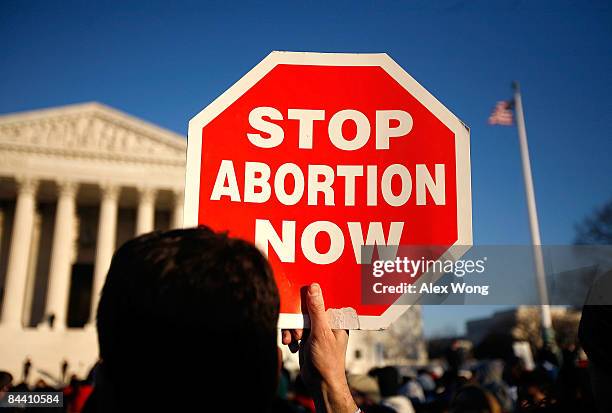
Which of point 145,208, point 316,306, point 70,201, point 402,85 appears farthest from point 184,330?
point 70,201

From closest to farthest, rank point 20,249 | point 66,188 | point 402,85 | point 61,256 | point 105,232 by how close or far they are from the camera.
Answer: point 402,85 < point 20,249 < point 61,256 < point 105,232 < point 66,188

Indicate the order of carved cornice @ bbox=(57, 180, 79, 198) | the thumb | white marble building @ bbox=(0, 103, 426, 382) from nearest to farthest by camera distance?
the thumb, white marble building @ bbox=(0, 103, 426, 382), carved cornice @ bbox=(57, 180, 79, 198)

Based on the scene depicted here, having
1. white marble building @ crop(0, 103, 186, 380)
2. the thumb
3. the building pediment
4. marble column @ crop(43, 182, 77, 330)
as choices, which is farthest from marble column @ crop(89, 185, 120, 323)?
the thumb

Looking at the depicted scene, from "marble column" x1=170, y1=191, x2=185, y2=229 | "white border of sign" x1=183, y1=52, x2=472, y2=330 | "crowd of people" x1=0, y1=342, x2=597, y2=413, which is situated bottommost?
"crowd of people" x1=0, y1=342, x2=597, y2=413

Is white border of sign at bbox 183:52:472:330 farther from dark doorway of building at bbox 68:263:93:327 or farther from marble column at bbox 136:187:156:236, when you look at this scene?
dark doorway of building at bbox 68:263:93:327

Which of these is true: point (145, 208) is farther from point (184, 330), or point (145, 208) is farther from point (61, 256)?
point (184, 330)

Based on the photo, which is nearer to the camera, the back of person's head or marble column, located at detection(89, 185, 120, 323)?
the back of person's head

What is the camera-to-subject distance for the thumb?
1.82 meters

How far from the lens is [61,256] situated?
3891 centimetres

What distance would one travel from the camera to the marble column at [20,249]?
122 ft

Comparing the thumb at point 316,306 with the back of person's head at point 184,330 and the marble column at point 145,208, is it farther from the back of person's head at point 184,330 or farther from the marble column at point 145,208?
the marble column at point 145,208

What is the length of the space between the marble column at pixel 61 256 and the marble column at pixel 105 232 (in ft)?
5.97

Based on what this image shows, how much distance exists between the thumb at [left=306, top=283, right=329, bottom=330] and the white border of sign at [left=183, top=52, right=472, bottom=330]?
0.04 meters

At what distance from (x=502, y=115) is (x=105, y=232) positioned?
93.4 ft
